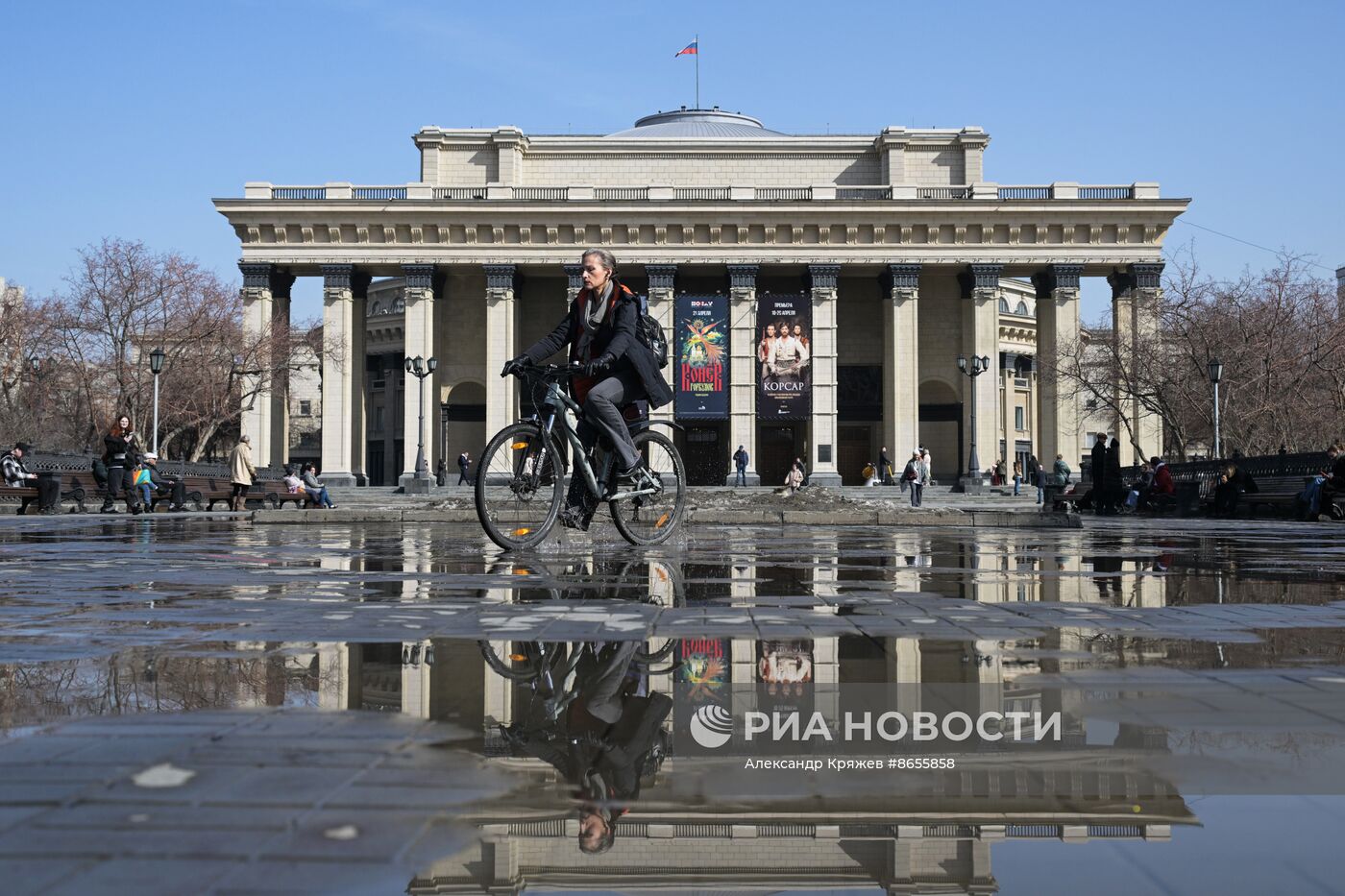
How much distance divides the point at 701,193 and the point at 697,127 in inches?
439

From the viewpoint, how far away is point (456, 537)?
11.9 metres

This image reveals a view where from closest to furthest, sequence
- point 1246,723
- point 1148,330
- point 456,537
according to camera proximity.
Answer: point 1246,723 → point 456,537 → point 1148,330

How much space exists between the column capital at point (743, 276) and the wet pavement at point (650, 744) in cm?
4833

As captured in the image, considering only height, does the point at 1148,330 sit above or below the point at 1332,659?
above

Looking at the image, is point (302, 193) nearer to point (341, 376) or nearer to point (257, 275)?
point (257, 275)

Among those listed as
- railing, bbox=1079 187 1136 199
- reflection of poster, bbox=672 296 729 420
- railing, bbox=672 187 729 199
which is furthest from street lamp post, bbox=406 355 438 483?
railing, bbox=1079 187 1136 199

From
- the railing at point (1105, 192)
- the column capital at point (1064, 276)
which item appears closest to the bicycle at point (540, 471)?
the column capital at point (1064, 276)

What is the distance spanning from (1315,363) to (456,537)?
31859 mm

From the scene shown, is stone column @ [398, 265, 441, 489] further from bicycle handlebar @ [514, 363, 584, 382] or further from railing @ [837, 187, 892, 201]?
bicycle handlebar @ [514, 363, 584, 382]

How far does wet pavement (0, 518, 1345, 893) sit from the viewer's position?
1.80 meters

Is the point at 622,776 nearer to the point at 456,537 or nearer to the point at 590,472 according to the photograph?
the point at 590,472

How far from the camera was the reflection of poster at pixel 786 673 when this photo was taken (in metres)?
3.02

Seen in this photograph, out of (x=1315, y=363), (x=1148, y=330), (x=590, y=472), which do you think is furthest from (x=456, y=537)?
(x=1148, y=330)

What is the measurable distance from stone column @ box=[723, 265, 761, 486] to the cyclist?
4488 cm
